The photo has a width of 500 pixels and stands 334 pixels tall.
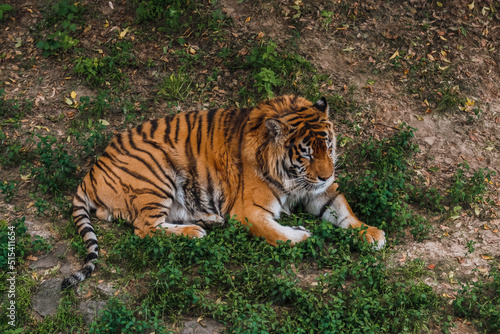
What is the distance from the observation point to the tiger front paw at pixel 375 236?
15.7ft

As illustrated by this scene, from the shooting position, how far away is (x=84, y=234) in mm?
4941

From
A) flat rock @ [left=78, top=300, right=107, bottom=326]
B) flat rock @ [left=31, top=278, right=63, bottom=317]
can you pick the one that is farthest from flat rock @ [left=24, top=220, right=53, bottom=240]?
flat rock @ [left=78, top=300, right=107, bottom=326]

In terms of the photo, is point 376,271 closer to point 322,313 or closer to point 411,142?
point 322,313

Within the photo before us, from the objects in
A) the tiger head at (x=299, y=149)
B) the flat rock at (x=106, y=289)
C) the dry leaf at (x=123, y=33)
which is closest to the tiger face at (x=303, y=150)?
the tiger head at (x=299, y=149)

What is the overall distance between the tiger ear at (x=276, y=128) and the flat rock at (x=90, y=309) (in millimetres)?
2029

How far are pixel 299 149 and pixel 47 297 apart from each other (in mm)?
2491

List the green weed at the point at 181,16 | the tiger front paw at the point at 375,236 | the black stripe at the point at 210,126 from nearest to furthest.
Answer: the tiger front paw at the point at 375,236 → the black stripe at the point at 210,126 → the green weed at the point at 181,16

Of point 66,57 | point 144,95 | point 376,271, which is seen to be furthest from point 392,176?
point 66,57

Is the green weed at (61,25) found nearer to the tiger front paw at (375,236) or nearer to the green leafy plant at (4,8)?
the green leafy plant at (4,8)

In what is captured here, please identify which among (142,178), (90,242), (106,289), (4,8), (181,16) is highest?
(181,16)

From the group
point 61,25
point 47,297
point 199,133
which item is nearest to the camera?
point 47,297

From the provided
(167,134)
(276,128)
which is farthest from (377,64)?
(167,134)

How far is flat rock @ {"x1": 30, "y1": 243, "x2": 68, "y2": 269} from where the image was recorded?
480cm

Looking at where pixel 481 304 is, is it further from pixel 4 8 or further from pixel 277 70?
pixel 4 8
